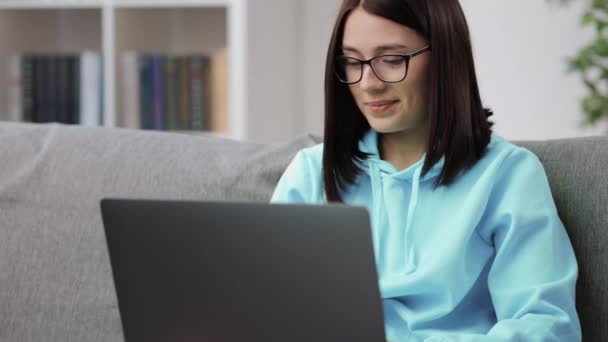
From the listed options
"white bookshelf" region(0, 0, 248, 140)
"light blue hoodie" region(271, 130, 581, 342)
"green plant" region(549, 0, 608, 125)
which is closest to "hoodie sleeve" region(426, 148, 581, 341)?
"light blue hoodie" region(271, 130, 581, 342)

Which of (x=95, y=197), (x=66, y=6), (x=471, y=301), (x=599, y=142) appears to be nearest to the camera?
(x=471, y=301)

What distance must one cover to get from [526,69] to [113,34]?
140cm

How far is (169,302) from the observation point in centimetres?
98

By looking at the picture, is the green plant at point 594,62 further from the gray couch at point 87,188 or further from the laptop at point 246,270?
the laptop at point 246,270

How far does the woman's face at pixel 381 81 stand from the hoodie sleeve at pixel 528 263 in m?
0.17

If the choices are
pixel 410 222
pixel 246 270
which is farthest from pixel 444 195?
pixel 246 270

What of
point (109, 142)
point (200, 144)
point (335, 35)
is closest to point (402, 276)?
point (335, 35)

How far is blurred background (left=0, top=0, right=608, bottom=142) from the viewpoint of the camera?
2719 millimetres

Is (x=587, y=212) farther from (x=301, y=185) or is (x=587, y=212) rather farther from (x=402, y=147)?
(x=301, y=185)

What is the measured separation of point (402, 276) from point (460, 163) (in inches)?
7.4

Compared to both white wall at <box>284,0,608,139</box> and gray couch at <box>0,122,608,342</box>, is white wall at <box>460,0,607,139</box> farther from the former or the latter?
gray couch at <box>0,122,608,342</box>

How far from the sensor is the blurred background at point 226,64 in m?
2.72

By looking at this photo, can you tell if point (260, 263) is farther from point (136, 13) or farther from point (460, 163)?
point (136, 13)

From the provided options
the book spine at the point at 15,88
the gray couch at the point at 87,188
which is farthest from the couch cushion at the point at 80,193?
the book spine at the point at 15,88
